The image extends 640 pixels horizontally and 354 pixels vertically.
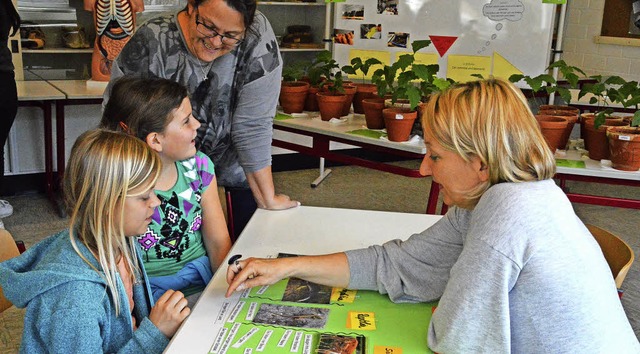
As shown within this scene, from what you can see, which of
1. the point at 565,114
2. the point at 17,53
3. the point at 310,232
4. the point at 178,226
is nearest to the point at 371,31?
the point at 565,114

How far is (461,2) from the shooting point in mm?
4230

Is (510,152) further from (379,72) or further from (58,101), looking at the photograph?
(58,101)

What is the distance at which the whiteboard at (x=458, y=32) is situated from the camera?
13.4ft

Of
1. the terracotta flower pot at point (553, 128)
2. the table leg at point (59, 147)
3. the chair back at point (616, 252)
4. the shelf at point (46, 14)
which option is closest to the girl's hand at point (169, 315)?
the chair back at point (616, 252)

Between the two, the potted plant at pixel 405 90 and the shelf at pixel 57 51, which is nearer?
the potted plant at pixel 405 90

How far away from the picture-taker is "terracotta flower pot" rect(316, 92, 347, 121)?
3260 mm

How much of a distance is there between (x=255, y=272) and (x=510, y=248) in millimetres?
578

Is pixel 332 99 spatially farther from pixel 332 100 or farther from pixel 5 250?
pixel 5 250

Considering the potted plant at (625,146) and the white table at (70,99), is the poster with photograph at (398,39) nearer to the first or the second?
the white table at (70,99)

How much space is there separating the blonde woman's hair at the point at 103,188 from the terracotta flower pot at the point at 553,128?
6.11 ft

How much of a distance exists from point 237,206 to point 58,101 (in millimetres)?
2145

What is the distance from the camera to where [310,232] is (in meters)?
1.88

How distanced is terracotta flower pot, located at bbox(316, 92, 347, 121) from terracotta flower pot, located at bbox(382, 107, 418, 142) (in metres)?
0.34

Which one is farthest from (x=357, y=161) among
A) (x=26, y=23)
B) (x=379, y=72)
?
(x=26, y=23)
